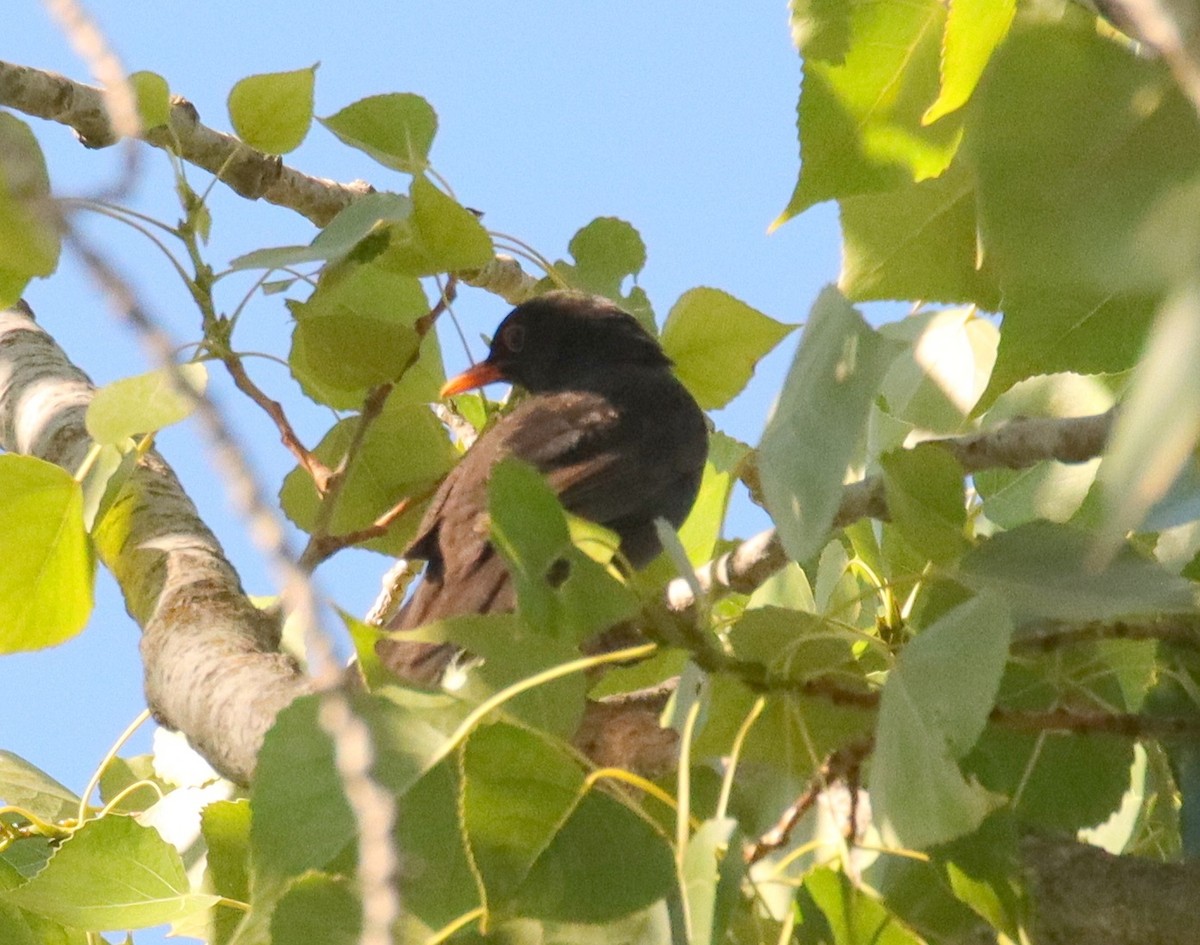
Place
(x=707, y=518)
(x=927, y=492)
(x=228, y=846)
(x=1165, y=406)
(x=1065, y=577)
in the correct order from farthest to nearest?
(x=707, y=518), (x=228, y=846), (x=927, y=492), (x=1065, y=577), (x=1165, y=406)

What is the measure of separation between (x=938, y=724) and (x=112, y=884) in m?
1.14

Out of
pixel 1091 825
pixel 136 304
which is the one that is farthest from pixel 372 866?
pixel 1091 825

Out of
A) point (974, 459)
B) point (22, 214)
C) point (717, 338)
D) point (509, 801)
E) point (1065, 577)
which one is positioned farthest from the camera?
point (717, 338)

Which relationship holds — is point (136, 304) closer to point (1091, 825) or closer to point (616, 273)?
point (1091, 825)

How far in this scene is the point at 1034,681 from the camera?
1.69m

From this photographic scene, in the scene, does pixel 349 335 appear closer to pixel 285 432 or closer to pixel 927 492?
pixel 285 432

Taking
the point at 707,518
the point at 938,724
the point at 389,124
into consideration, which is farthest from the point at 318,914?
the point at 389,124

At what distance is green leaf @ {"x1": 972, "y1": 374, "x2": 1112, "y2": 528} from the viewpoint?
6.64 feet

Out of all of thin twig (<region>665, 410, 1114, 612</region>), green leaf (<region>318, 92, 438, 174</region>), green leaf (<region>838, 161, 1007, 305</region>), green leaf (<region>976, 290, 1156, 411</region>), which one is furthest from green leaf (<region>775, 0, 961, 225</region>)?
green leaf (<region>318, 92, 438, 174</region>)

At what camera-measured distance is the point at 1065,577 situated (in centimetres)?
142

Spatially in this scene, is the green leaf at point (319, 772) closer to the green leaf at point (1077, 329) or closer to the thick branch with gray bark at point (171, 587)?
the thick branch with gray bark at point (171, 587)

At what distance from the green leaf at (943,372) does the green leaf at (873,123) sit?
47 centimetres

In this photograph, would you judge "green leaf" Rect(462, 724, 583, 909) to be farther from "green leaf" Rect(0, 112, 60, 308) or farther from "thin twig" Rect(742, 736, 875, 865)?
"green leaf" Rect(0, 112, 60, 308)

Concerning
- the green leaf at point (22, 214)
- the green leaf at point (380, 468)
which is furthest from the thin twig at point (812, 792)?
the green leaf at point (380, 468)
